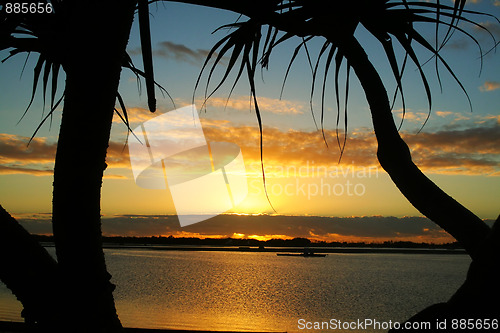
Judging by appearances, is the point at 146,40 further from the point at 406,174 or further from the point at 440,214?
the point at 440,214

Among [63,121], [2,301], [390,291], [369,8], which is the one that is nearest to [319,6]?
[369,8]

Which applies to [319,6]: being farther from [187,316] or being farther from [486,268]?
[187,316]

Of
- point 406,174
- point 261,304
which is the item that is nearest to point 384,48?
point 406,174

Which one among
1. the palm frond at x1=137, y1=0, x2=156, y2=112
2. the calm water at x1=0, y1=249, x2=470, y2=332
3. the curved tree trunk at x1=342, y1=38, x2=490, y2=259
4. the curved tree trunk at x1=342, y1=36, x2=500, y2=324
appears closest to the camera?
the curved tree trunk at x1=342, y1=36, x2=500, y2=324

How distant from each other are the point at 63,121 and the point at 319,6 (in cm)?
157

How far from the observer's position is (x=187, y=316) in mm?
24812

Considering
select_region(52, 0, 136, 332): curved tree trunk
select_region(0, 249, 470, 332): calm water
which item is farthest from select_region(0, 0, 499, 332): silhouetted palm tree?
select_region(0, 249, 470, 332): calm water

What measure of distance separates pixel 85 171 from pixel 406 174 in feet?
4.90

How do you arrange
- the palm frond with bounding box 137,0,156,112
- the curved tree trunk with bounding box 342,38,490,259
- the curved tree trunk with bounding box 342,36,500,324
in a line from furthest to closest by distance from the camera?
the palm frond with bounding box 137,0,156,112
the curved tree trunk with bounding box 342,38,490,259
the curved tree trunk with bounding box 342,36,500,324

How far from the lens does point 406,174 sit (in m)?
2.14

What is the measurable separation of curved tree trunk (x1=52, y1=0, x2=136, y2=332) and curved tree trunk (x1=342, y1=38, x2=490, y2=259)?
4.23 feet

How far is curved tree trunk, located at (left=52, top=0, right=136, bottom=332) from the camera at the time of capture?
198 cm

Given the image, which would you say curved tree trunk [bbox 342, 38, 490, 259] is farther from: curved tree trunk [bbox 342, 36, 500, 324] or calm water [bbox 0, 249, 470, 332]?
calm water [bbox 0, 249, 470, 332]

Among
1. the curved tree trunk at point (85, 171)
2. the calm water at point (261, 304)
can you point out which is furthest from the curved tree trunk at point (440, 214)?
the calm water at point (261, 304)
